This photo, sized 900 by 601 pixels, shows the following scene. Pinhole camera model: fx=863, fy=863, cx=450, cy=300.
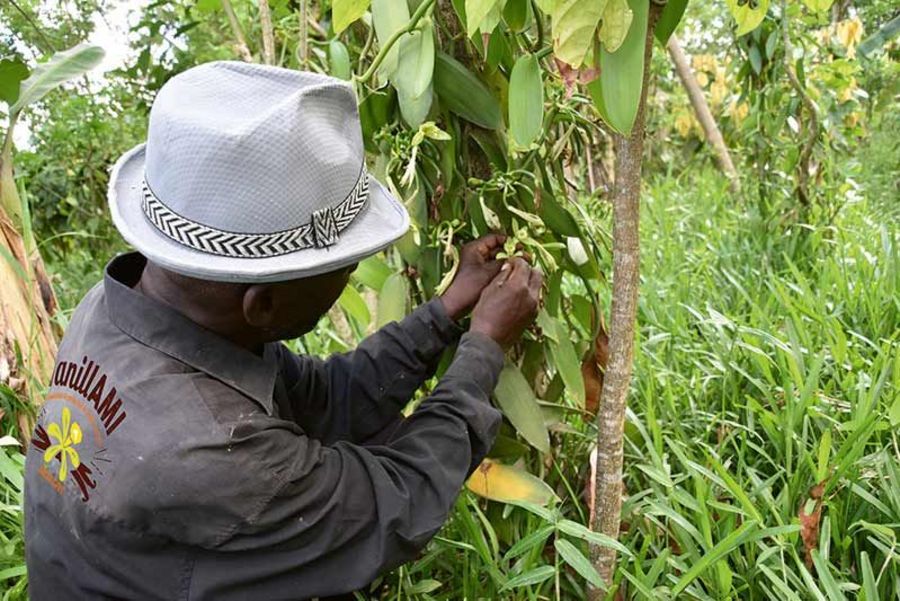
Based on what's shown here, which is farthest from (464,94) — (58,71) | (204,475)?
(58,71)

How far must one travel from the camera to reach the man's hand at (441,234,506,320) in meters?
1.30

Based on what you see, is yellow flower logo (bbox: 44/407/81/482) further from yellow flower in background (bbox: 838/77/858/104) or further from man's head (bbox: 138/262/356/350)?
yellow flower in background (bbox: 838/77/858/104)

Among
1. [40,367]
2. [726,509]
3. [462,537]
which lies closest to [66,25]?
[40,367]

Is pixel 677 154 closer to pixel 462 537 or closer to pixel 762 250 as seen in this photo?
pixel 762 250

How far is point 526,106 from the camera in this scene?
1067mm

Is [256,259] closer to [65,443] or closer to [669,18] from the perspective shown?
[65,443]

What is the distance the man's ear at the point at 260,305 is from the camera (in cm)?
103

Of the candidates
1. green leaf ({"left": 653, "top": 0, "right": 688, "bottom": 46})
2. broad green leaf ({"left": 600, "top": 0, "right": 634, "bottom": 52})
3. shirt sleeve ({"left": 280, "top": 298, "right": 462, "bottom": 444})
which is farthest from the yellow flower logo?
green leaf ({"left": 653, "top": 0, "right": 688, "bottom": 46})

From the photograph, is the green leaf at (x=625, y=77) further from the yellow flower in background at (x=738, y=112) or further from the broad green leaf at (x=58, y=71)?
the yellow flower in background at (x=738, y=112)

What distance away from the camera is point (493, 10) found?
100 cm

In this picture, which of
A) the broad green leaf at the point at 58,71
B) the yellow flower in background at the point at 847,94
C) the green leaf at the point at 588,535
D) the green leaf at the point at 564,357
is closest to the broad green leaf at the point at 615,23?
the green leaf at the point at 564,357

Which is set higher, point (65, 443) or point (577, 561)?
point (65, 443)

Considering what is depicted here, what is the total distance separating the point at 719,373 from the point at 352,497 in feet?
3.59

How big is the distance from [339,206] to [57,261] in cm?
290
